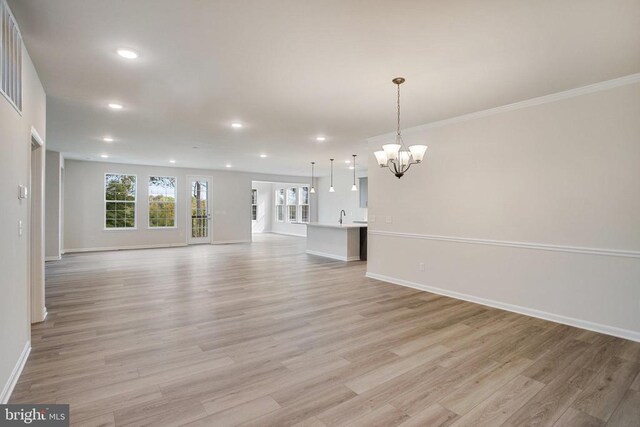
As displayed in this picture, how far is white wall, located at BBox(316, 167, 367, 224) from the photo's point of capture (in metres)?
11.6

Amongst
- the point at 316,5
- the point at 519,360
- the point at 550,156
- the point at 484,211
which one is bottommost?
the point at 519,360

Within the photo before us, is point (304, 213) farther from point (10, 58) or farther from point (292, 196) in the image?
point (10, 58)

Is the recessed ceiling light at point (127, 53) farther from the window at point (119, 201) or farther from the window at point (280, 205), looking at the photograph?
the window at point (280, 205)

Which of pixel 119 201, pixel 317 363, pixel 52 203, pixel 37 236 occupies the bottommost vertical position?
pixel 317 363

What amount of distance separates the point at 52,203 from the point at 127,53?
657 cm

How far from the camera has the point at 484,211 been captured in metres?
4.41

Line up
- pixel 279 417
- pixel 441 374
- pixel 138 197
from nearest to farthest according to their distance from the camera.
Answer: pixel 279 417 → pixel 441 374 → pixel 138 197

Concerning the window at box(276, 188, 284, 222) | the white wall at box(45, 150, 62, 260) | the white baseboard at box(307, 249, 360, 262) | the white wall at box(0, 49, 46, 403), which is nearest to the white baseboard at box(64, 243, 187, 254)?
the white wall at box(45, 150, 62, 260)

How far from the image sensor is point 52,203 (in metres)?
7.53

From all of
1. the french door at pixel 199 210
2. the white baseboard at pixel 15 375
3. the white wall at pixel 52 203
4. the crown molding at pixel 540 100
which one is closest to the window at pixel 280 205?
the french door at pixel 199 210

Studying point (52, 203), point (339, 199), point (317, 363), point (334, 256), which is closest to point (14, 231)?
point (317, 363)

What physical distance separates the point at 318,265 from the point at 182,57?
5191 mm

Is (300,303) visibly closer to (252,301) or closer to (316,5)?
(252,301)

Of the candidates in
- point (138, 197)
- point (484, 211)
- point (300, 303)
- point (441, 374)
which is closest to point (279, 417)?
point (441, 374)
